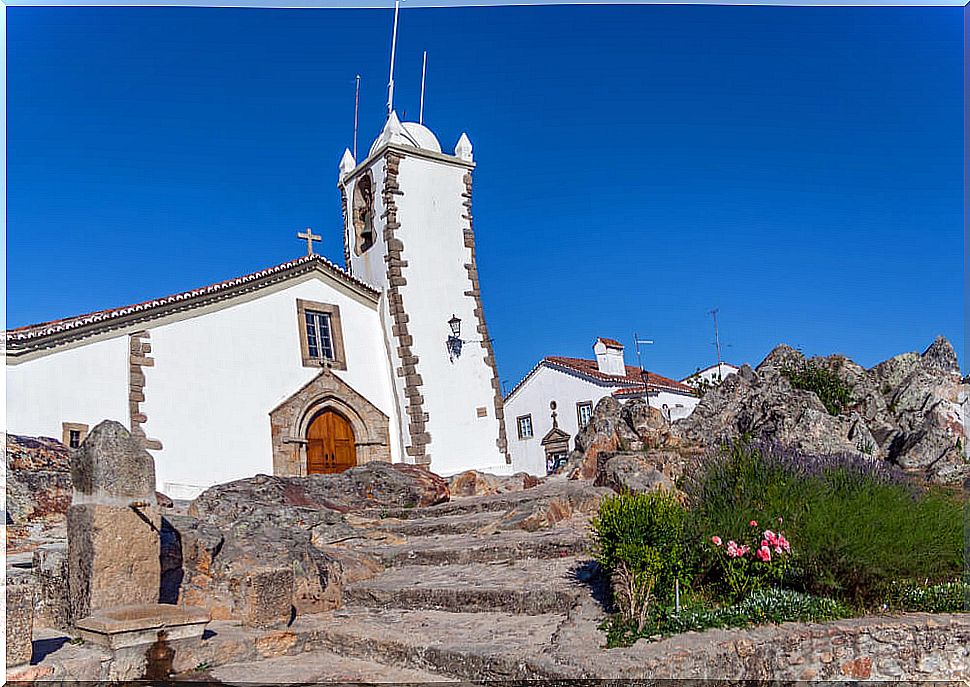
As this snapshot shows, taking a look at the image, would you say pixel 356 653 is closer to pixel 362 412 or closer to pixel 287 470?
pixel 287 470

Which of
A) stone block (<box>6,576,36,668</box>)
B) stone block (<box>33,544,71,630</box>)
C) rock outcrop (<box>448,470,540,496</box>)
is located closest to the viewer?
→ stone block (<box>6,576,36,668</box>)

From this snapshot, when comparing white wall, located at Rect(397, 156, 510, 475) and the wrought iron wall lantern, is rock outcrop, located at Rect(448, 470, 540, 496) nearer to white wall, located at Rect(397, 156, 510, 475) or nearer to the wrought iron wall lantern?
white wall, located at Rect(397, 156, 510, 475)

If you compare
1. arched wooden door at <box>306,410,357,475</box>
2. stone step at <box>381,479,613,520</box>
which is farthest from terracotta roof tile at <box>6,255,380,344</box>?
stone step at <box>381,479,613,520</box>

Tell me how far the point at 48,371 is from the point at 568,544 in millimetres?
8828

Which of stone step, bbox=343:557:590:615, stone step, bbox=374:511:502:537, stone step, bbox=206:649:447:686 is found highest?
stone step, bbox=374:511:502:537

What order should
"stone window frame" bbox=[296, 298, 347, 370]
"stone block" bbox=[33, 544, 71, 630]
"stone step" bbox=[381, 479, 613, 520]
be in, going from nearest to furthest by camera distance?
"stone block" bbox=[33, 544, 71, 630] → "stone step" bbox=[381, 479, 613, 520] → "stone window frame" bbox=[296, 298, 347, 370]

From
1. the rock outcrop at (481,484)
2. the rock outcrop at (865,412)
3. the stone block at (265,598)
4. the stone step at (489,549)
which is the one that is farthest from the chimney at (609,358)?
the stone block at (265,598)

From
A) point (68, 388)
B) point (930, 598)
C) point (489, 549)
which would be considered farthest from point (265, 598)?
point (68, 388)

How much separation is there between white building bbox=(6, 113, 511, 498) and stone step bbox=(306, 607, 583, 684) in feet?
24.2

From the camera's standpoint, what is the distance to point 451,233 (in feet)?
58.3

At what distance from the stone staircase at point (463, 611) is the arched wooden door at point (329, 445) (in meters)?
5.87

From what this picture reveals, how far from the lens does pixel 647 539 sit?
5570mm

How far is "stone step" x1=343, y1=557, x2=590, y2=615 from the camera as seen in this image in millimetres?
6477

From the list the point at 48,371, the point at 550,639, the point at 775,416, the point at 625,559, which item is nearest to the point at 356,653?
the point at 550,639
